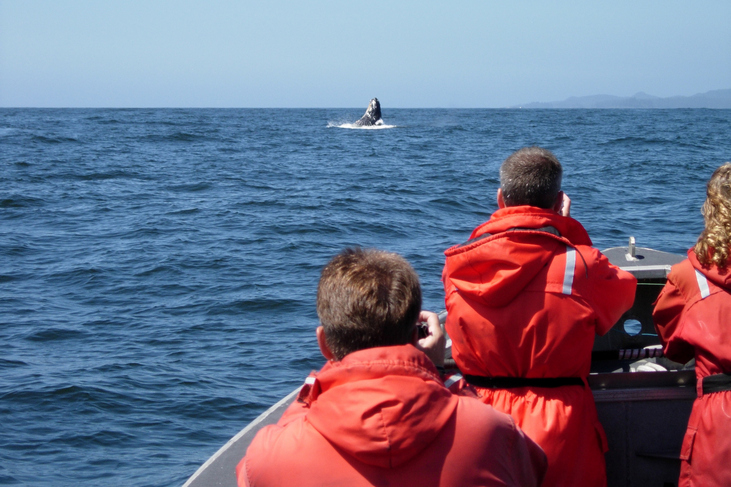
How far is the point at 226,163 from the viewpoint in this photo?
91.8 feet

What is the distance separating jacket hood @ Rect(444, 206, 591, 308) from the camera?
237cm

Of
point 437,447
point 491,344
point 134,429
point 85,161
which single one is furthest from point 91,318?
point 85,161

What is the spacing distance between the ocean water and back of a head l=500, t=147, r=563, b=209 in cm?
407

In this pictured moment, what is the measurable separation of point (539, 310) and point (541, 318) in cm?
3

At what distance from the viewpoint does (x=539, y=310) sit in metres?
2.40

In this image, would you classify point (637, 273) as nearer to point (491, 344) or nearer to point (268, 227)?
point (491, 344)

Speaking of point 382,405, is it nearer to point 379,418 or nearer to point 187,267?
point 379,418

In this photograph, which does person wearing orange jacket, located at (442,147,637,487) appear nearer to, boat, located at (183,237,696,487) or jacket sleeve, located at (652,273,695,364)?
jacket sleeve, located at (652,273,695,364)

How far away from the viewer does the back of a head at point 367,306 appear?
1.72m

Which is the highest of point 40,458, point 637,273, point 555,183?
point 555,183

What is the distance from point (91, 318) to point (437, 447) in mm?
8259

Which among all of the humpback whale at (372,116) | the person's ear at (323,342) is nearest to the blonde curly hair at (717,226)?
the person's ear at (323,342)

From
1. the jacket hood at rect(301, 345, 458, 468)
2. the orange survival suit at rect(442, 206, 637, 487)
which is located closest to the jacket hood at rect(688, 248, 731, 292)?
the orange survival suit at rect(442, 206, 637, 487)

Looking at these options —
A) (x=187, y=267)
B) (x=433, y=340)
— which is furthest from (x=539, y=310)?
(x=187, y=267)
